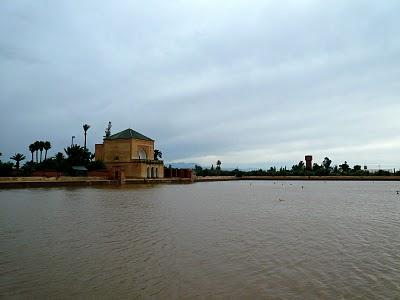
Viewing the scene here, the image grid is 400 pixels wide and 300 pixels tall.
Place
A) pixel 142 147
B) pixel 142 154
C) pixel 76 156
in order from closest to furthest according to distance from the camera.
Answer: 1. pixel 76 156
2. pixel 142 147
3. pixel 142 154

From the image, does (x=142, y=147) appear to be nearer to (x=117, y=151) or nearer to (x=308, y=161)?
(x=117, y=151)

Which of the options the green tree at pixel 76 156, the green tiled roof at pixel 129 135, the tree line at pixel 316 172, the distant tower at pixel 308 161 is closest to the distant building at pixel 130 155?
the green tiled roof at pixel 129 135

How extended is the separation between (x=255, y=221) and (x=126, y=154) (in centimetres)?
5016

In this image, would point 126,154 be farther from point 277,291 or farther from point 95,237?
point 277,291

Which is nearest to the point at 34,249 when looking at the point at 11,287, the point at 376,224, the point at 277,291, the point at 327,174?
the point at 11,287

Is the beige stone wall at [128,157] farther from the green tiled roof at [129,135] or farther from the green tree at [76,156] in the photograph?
the green tree at [76,156]

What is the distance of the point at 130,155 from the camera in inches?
2441

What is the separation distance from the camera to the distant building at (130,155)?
202ft

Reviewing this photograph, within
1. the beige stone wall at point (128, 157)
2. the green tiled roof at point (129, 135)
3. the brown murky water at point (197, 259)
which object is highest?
the green tiled roof at point (129, 135)

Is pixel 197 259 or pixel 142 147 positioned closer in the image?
pixel 197 259

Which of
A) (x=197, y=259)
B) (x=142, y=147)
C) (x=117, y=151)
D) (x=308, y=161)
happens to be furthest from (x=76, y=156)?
(x=308, y=161)

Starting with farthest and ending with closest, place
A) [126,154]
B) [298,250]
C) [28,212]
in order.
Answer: [126,154] < [28,212] < [298,250]

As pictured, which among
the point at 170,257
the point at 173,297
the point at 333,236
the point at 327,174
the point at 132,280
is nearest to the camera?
the point at 173,297

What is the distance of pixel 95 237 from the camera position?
10.3m
